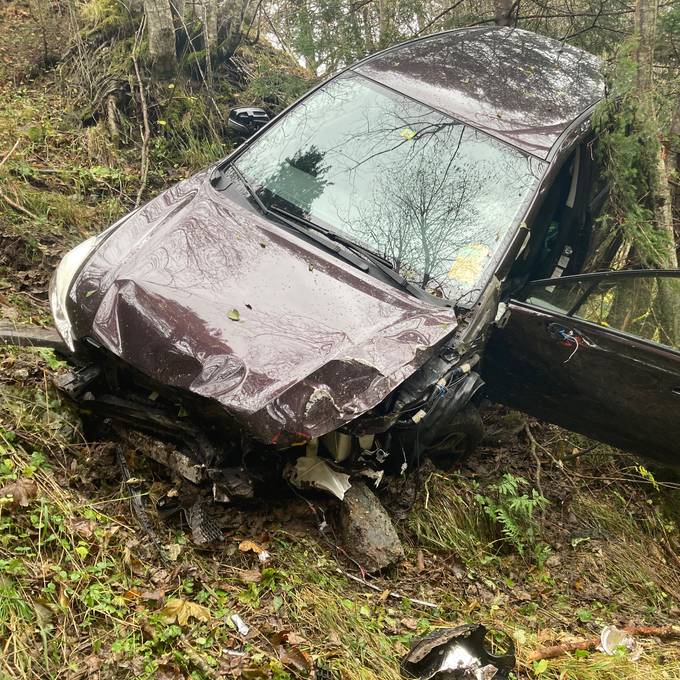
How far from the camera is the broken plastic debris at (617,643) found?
3403 mm

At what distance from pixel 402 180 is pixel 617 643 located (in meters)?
2.75

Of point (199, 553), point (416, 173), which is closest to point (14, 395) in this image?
point (199, 553)

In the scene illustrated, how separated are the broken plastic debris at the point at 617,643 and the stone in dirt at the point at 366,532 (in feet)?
3.67

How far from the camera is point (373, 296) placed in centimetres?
340

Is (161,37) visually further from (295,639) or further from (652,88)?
(295,639)

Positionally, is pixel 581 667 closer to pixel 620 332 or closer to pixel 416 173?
pixel 620 332

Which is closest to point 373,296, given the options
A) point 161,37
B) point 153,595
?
point 153,595

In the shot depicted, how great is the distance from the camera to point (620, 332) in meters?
3.96

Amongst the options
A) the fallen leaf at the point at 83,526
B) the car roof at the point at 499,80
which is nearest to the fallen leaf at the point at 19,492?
the fallen leaf at the point at 83,526

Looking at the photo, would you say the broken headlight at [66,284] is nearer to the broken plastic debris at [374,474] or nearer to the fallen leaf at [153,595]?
the fallen leaf at [153,595]

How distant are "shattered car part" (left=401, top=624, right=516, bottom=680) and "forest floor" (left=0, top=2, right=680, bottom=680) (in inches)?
4.3

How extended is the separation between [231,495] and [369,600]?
875mm

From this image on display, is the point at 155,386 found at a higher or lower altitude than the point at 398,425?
higher

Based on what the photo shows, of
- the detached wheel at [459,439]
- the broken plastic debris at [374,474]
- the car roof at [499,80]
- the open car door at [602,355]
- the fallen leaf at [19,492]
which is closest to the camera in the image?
the fallen leaf at [19,492]
